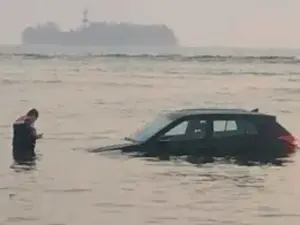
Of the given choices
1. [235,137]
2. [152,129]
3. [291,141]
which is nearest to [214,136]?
[235,137]

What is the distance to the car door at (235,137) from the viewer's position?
2973cm

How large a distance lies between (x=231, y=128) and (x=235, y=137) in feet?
1.25

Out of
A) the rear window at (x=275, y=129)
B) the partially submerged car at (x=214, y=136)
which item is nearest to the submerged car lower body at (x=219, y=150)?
the partially submerged car at (x=214, y=136)

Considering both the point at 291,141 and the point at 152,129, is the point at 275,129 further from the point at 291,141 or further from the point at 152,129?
the point at 152,129

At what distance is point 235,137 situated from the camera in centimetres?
2988

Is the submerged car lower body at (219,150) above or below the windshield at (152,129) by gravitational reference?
below

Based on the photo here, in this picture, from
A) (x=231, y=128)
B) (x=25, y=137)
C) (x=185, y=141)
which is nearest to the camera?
(x=185, y=141)

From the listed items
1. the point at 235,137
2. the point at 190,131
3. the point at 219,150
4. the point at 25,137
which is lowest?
the point at 219,150

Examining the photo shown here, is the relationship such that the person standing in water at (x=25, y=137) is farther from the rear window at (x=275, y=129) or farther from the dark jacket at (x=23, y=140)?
the rear window at (x=275, y=129)

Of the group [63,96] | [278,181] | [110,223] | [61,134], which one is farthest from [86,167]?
[63,96]

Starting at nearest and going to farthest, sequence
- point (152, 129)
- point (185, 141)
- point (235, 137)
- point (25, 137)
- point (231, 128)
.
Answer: point (185, 141) → point (152, 129) → point (25, 137) → point (235, 137) → point (231, 128)

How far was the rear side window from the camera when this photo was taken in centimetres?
2984

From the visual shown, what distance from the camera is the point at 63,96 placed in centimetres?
6944

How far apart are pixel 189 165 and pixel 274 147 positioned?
2597 millimetres
